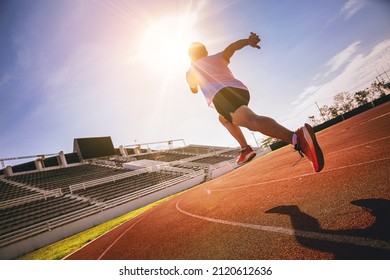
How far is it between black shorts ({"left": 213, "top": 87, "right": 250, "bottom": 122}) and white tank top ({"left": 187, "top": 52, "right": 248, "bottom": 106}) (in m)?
0.05

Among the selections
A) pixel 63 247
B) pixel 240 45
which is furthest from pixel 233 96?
pixel 63 247

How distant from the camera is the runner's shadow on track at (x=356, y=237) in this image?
151 cm

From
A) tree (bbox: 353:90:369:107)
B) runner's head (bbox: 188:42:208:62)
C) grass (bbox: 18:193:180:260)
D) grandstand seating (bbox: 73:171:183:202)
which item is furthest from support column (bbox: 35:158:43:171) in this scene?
tree (bbox: 353:90:369:107)

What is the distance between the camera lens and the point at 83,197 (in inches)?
607

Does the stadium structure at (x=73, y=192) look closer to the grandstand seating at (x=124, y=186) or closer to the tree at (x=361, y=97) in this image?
the grandstand seating at (x=124, y=186)

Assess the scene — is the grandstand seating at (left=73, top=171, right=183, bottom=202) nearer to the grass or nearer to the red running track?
the grass

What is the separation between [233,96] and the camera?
267cm

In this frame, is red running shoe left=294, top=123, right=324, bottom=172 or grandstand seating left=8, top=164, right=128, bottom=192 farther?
grandstand seating left=8, top=164, right=128, bottom=192

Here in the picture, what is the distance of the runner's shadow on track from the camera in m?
1.51

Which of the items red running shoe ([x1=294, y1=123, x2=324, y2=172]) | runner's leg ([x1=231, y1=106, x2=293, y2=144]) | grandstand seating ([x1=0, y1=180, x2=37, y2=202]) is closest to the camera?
red running shoe ([x1=294, y1=123, x2=324, y2=172])

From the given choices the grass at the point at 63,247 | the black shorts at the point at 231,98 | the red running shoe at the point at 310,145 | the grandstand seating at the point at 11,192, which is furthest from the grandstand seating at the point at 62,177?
the red running shoe at the point at 310,145
